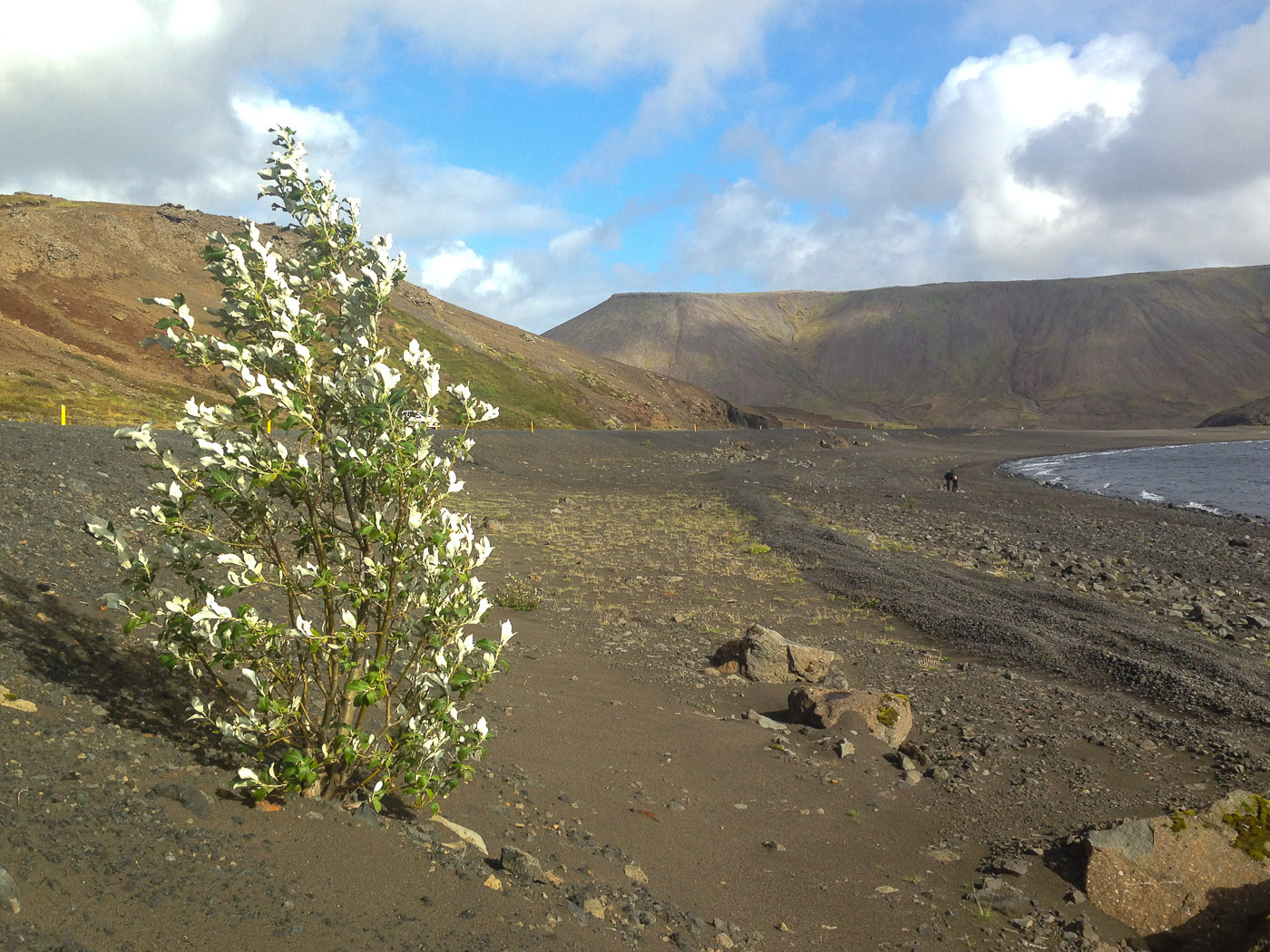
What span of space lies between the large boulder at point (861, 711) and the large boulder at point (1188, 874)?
2.32 meters

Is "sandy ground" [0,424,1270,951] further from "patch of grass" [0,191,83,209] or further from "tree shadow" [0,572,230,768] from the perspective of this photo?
"patch of grass" [0,191,83,209]

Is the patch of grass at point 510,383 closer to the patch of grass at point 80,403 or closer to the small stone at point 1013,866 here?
the patch of grass at point 80,403

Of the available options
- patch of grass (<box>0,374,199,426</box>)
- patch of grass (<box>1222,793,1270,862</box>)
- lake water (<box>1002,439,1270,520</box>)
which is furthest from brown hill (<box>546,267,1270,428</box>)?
patch of grass (<box>1222,793,1270,862</box>)

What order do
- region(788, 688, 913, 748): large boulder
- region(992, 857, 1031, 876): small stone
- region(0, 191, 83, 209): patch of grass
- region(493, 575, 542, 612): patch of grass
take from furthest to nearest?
1. region(0, 191, 83, 209): patch of grass
2. region(493, 575, 542, 612): patch of grass
3. region(788, 688, 913, 748): large boulder
4. region(992, 857, 1031, 876): small stone

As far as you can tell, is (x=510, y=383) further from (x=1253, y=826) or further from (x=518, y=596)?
(x=1253, y=826)

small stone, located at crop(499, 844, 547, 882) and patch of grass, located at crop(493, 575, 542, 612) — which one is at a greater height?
patch of grass, located at crop(493, 575, 542, 612)

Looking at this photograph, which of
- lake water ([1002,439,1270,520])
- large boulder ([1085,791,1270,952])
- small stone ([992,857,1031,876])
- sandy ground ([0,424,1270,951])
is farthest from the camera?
lake water ([1002,439,1270,520])

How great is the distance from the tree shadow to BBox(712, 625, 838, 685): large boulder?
19.6ft

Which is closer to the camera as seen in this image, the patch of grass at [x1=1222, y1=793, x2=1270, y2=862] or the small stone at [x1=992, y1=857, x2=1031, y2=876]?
the patch of grass at [x1=1222, y1=793, x2=1270, y2=862]

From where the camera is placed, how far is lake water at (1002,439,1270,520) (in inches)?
1463

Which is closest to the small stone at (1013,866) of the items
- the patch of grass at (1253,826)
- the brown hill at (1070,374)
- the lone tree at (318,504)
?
the patch of grass at (1253,826)

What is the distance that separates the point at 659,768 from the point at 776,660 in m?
2.85

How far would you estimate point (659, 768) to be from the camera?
6727mm

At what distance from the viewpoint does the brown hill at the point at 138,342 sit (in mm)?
37509
